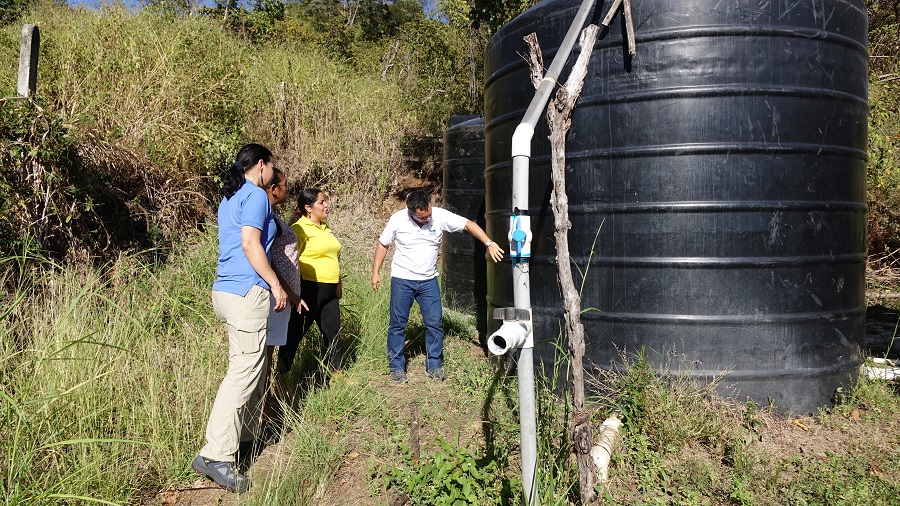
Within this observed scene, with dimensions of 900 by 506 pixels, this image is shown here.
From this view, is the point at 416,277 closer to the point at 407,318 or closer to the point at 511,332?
the point at 407,318

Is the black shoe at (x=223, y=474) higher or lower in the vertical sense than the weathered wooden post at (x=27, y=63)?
lower

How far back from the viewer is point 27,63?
4.84 m

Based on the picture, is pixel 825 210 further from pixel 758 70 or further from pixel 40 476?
pixel 40 476

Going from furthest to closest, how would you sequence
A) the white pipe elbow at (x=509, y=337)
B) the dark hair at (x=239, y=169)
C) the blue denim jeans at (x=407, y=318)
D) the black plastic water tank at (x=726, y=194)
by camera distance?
1. the blue denim jeans at (x=407, y=318)
2. the black plastic water tank at (x=726, y=194)
3. the dark hair at (x=239, y=169)
4. the white pipe elbow at (x=509, y=337)

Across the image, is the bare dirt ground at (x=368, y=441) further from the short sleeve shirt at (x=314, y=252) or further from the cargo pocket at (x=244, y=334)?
the short sleeve shirt at (x=314, y=252)

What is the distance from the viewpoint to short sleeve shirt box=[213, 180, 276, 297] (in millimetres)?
2934

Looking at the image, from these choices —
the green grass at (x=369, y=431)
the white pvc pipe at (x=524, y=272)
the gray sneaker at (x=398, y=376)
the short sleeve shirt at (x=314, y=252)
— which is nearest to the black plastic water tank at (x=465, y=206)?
the gray sneaker at (x=398, y=376)

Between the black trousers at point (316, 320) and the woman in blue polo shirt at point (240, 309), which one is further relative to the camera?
the black trousers at point (316, 320)

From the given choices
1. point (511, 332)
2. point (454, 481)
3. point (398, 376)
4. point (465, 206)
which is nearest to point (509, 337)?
point (511, 332)

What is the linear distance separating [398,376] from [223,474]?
1733mm

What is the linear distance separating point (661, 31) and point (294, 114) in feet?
24.4

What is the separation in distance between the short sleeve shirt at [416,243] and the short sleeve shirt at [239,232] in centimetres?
151

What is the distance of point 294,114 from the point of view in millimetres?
9727

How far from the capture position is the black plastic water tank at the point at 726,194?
334cm
